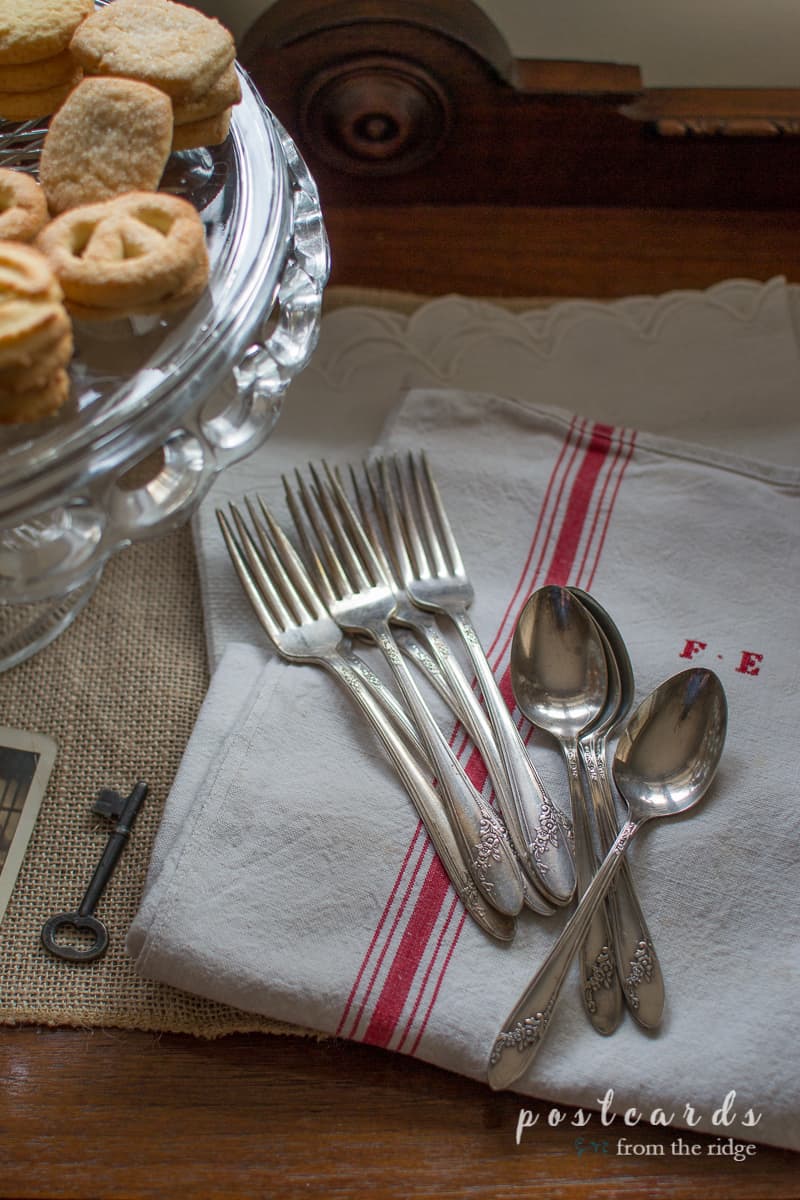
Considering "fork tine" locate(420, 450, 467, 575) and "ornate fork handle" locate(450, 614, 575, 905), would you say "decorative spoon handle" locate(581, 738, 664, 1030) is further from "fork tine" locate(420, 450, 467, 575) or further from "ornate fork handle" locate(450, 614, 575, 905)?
"fork tine" locate(420, 450, 467, 575)

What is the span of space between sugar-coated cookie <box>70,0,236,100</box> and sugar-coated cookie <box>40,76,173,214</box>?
17 mm

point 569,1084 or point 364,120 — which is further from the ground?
point 364,120

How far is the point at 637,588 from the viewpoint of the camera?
0.75 m

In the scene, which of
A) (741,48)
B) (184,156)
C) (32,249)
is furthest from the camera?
(741,48)

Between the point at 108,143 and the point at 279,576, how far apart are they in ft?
0.93

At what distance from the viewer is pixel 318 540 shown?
753 mm

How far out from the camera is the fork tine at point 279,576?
723mm

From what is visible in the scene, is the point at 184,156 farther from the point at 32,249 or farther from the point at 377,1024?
the point at 377,1024

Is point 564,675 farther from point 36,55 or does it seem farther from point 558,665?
point 36,55

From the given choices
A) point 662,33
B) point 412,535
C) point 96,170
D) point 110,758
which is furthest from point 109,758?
point 662,33

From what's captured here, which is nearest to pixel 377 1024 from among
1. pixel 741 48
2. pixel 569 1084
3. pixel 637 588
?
pixel 569 1084

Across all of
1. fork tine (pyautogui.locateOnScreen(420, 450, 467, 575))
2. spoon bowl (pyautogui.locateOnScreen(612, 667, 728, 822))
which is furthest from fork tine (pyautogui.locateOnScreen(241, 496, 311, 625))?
spoon bowl (pyautogui.locateOnScreen(612, 667, 728, 822))

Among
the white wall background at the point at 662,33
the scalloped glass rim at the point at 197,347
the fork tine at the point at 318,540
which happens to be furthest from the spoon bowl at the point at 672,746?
the white wall background at the point at 662,33

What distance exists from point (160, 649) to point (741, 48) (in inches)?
25.2
